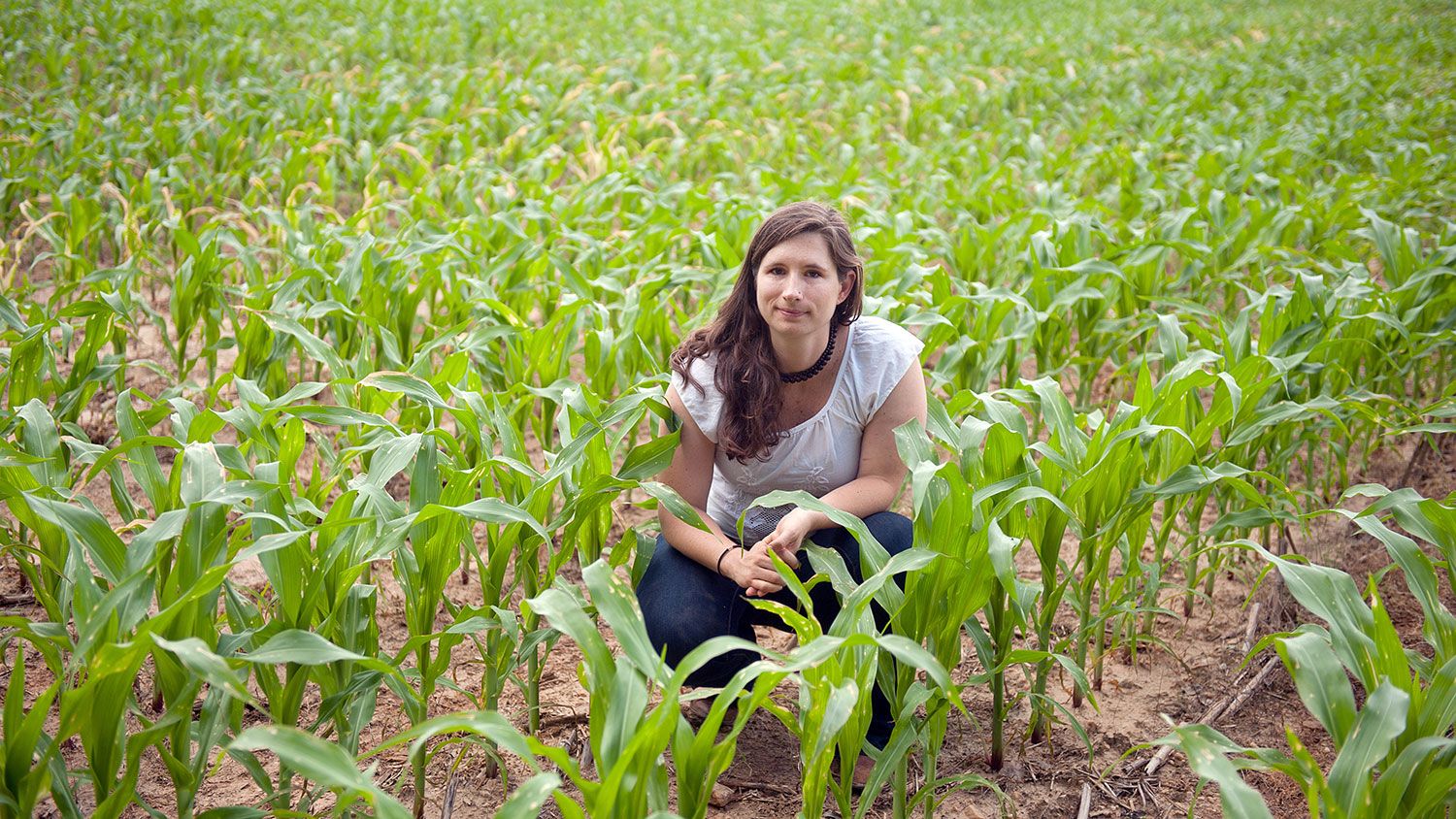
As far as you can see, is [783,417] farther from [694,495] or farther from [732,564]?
[732,564]

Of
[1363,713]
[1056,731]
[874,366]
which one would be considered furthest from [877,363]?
[1363,713]

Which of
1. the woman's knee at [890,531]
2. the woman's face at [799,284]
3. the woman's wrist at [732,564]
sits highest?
the woman's face at [799,284]

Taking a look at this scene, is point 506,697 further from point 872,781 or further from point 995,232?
point 995,232

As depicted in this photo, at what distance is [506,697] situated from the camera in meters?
2.52

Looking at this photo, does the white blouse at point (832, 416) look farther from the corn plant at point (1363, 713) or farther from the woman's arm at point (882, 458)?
the corn plant at point (1363, 713)

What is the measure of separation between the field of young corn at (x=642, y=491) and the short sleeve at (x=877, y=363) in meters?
0.14

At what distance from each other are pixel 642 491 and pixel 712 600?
0.37m

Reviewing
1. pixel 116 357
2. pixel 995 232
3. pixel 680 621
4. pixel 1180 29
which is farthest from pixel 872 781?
pixel 1180 29

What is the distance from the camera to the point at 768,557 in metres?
2.07

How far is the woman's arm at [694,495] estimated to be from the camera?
217cm

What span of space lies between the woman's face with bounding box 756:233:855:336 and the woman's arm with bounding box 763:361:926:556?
0.26 meters

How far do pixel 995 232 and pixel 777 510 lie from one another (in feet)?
7.49

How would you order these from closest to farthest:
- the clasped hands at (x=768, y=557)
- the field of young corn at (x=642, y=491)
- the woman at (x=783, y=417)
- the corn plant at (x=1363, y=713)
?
1. the corn plant at (x=1363, y=713)
2. the field of young corn at (x=642, y=491)
3. the clasped hands at (x=768, y=557)
4. the woman at (x=783, y=417)

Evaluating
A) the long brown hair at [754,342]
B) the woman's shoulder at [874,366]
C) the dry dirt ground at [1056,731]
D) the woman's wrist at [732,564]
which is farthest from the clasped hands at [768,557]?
the dry dirt ground at [1056,731]
